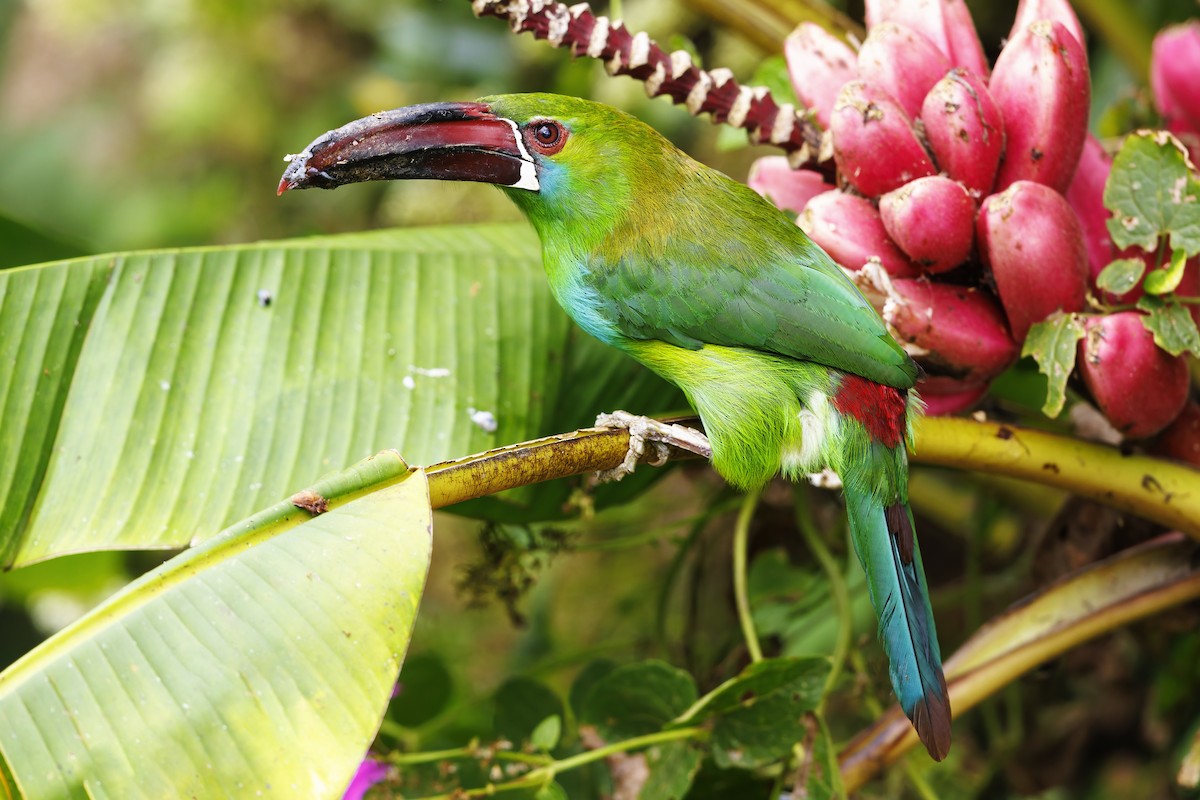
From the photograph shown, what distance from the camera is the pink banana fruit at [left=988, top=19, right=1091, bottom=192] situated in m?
1.19

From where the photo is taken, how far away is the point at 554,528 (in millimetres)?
1527

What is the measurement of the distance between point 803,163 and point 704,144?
4.20 feet

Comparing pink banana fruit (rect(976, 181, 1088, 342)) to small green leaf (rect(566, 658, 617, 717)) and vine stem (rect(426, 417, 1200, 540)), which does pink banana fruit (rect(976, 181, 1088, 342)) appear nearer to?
vine stem (rect(426, 417, 1200, 540))

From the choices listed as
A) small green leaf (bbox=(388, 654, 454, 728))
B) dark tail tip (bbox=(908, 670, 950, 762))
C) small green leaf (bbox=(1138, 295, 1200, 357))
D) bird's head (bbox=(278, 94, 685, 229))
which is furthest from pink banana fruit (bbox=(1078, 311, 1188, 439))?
small green leaf (bbox=(388, 654, 454, 728))

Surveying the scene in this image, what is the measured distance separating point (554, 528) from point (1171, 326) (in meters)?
0.79

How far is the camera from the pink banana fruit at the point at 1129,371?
1.14m

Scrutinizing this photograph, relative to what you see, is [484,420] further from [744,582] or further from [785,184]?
[785,184]

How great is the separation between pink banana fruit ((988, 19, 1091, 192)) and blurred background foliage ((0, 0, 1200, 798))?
0.45 metres

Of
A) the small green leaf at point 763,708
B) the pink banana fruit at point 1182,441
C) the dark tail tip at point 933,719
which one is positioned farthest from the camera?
the pink banana fruit at point 1182,441

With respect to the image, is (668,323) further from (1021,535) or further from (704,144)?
(704,144)

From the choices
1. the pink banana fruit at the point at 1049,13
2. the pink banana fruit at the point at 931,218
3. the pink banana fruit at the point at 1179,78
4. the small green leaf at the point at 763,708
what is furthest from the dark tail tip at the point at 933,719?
the pink banana fruit at the point at 1179,78

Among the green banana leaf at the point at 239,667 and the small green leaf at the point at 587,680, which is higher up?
the green banana leaf at the point at 239,667

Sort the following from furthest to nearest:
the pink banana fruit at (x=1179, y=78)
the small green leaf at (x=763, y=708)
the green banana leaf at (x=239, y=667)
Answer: the pink banana fruit at (x=1179, y=78)
the small green leaf at (x=763, y=708)
the green banana leaf at (x=239, y=667)

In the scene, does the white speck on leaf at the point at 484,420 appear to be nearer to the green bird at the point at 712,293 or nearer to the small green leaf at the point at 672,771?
the green bird at the point at 712,293
